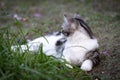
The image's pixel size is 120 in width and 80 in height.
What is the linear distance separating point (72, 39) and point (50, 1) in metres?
4.84

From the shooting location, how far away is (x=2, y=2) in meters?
9.74

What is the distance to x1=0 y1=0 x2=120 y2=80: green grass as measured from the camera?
3.99m

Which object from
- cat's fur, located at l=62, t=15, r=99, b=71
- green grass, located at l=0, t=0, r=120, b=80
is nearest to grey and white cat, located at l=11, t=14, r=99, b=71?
cat's fur, located at l=62, t=15, r=99, b=71

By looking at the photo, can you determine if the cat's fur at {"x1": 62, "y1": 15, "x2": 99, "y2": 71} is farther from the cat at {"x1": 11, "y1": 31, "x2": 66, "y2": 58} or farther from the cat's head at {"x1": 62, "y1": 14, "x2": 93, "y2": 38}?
the cat at {"x1": 11, "y1": 31, "x2": 66, "y2": 58}

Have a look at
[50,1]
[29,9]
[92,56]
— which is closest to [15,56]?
[92,56]

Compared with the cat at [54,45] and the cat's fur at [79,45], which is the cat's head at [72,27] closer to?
the cat's fur at [79,45]

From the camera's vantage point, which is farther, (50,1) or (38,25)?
(50,1)

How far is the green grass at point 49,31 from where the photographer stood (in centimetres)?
399

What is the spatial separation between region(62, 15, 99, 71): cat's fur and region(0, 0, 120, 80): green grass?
0.17 m

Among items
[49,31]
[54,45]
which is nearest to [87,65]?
[54,45]

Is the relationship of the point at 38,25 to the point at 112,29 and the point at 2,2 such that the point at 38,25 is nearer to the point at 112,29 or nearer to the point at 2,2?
the point at 112,29

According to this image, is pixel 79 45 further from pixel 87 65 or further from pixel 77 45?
pixel 87 65

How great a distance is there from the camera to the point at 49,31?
7016mm

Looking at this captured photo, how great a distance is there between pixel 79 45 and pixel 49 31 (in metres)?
2.22
